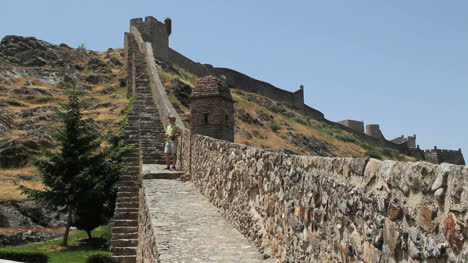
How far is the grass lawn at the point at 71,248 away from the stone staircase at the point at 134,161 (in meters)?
2.90

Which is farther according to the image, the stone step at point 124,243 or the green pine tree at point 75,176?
the green pine tree at point 75,176

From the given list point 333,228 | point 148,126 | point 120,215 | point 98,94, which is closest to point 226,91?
point 120,215

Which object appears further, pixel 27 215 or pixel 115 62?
pixel 115 62

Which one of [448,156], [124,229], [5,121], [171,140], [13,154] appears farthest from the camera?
[448,156]

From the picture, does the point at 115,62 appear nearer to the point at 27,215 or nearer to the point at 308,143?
the point at 308,143

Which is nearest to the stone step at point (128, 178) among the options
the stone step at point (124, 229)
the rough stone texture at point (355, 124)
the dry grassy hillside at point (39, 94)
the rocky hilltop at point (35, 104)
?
the stone step at point (124, 229)

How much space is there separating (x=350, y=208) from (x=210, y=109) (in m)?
9.17

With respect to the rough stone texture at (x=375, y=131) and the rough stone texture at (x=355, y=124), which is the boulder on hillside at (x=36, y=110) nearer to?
the rough stone texture at (x=355, y=124)

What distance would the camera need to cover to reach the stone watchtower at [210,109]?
39.8 ft

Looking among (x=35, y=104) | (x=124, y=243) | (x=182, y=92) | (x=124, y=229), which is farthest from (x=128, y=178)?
(x=35, y=104)

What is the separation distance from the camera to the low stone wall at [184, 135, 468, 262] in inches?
88.7

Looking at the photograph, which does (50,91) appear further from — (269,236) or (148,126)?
(269,236)

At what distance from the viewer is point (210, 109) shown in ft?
39.9

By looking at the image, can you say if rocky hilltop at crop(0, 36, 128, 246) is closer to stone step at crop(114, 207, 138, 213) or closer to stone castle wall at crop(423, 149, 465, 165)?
stone step at crop(114, 207, 138, 213)
